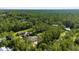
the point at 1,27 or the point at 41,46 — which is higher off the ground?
the point at 1,27

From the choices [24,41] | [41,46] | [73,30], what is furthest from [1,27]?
[73,30]

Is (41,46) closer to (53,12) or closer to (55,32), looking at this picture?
(55,32)

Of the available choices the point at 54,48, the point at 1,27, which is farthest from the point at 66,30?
the point at 1,27
